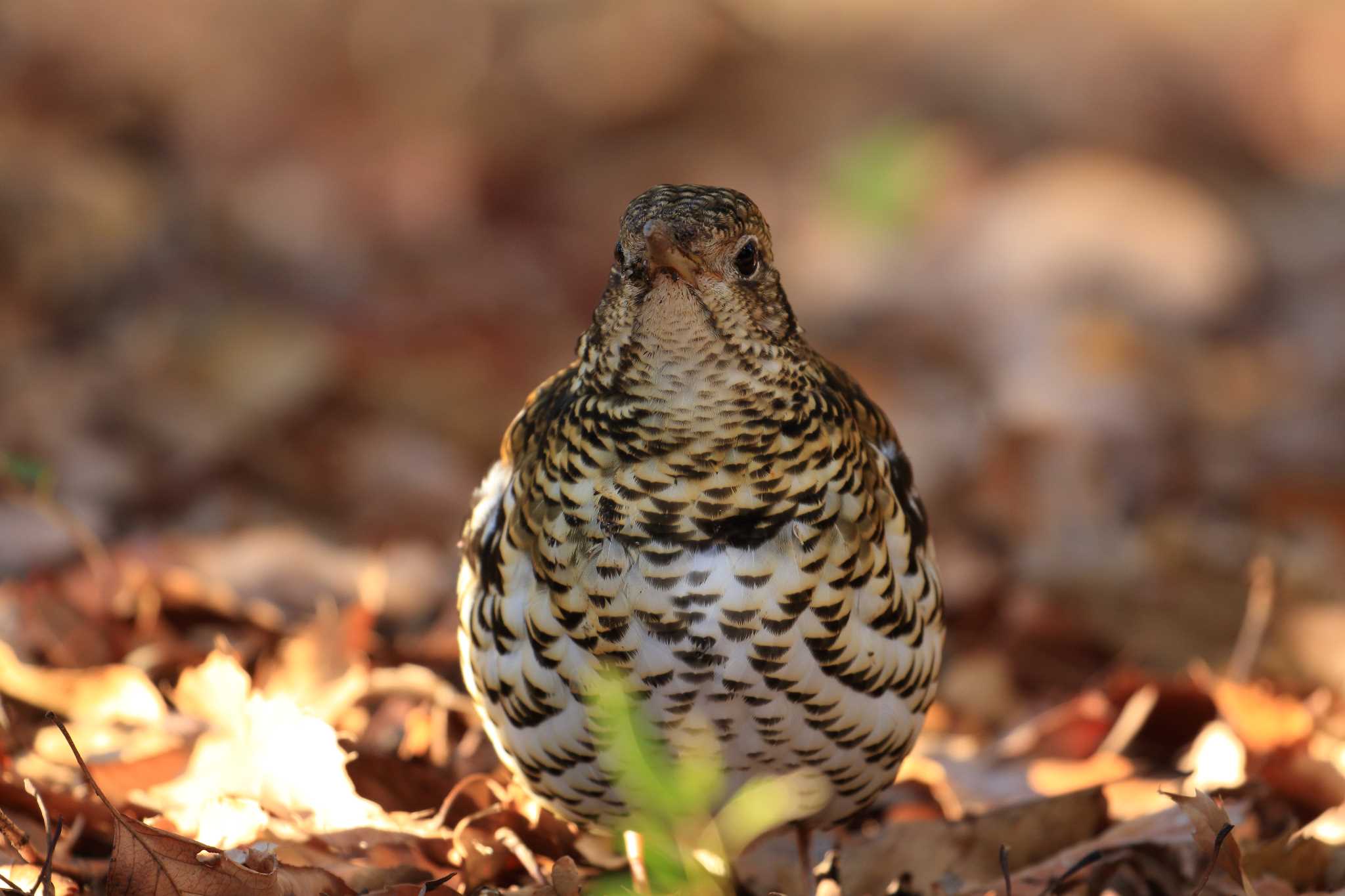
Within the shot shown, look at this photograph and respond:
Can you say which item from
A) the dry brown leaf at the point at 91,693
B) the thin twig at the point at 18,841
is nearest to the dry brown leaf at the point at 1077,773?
the dry brown leaf at the point at 91,693

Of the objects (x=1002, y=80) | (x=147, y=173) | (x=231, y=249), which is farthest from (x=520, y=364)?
(x=1002, y=80)

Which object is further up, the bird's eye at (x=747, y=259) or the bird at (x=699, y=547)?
the bird's eye at (x=747, y=259)

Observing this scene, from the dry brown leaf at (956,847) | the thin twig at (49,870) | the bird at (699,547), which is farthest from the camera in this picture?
the dry brown leaf at (956,847)

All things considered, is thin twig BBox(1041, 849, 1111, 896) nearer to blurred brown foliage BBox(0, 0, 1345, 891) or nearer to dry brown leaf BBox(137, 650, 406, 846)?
blurred brown foliage BBox(0, 0, 1345, 891)

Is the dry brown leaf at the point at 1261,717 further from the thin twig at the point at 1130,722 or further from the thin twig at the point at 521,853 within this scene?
the thin twig at the point at 521,853

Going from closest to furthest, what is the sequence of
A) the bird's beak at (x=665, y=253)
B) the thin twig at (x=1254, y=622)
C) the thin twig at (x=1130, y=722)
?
the bird's beak at (x=665, y=253) → the thin twig at (x=1130, y=722) → the thin twig at (x=1254, y=622)

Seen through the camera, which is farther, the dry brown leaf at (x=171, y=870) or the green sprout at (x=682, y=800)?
the green sprout at (x=682, y=800)
